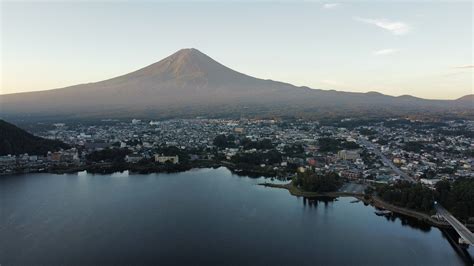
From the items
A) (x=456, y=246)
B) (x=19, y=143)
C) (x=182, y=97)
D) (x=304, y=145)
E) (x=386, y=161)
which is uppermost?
(x=182, y=97)

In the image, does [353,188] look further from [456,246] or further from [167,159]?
[167,159]

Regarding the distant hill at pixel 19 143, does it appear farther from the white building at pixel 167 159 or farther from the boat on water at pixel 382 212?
the boat on water at pixel 382 212

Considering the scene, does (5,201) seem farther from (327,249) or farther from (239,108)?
(239,108)

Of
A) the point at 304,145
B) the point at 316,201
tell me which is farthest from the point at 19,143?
the point at 304,145

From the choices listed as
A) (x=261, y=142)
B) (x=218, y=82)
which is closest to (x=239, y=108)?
(x=218, y=82)

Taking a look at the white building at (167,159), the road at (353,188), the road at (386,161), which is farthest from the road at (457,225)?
the white building at (167,159)

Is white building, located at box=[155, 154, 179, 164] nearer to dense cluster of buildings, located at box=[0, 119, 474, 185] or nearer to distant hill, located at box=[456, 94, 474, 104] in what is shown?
dense cluster of buildings, located at box=[0, 119, 474, 185]
